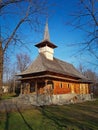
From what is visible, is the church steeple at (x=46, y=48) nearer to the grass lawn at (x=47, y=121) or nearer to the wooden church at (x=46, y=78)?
the wooden church at (x=46, y=78)

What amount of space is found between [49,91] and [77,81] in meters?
9.69

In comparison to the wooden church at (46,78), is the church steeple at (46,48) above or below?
above

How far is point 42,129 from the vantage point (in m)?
8.90

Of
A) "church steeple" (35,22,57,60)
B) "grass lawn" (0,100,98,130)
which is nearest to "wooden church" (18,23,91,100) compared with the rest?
"church steeple" (35,22,57,60)

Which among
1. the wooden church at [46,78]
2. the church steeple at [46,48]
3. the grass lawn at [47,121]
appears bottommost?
the grass lawn at [47,121]

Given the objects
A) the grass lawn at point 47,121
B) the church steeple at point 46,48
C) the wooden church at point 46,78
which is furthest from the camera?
the church steeple at point 46,48

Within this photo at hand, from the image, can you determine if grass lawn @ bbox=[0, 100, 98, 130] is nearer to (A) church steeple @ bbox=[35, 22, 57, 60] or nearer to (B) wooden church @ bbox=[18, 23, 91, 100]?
(B) wooden church @ bbox=[18, 23, 91, 100]

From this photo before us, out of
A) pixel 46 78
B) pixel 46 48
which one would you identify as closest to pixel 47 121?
pixel 46 78

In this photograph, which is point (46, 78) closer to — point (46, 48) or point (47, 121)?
point (46, 48)

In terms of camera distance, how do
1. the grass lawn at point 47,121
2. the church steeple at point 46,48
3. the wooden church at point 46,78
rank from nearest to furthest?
the grass lawn at point 47,121
the wooden church at point 46,78
the church steeple at point 46,48

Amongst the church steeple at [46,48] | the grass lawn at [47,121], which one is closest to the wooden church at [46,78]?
the church steeple at [46,48]

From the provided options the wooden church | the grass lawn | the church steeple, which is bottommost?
the grass lawn

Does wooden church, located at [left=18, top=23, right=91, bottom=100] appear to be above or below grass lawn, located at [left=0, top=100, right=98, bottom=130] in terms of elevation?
above

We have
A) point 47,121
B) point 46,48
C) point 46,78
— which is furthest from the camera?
point 46,48
